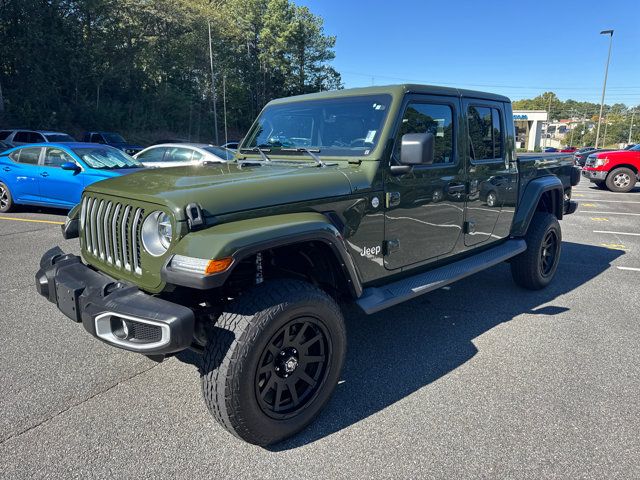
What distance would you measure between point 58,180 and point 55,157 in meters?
0.54

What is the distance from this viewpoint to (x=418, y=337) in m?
3.77

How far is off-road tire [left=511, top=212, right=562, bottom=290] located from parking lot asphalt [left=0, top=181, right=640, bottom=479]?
0.37 m

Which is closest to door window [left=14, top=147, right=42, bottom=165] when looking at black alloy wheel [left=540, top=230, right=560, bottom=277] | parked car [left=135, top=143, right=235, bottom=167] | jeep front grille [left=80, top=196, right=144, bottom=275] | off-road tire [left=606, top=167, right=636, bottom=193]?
parked car [left=135, top=143, right=235, bottom=167]

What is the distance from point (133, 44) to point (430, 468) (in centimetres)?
3322

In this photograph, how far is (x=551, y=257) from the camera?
5121 mm

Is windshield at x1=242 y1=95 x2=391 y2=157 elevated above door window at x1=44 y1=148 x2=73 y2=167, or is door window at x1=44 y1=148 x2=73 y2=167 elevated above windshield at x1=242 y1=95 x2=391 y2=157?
windshield at x1=242 y1=95 x2=391 y2=157

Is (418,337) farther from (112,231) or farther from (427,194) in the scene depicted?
(112,231)

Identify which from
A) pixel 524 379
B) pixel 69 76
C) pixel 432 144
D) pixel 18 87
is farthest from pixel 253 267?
pixel 69 76

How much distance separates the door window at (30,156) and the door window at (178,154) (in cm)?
265

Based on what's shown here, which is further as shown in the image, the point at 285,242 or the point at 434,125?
the point at 434,125

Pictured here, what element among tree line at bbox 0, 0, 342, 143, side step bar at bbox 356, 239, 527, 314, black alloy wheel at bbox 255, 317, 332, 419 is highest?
tree line at bbox 0, 0, 342, 143

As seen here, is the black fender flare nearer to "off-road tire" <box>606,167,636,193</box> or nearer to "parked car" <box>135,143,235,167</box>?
"parked car" <box>135,143,235,167</box>

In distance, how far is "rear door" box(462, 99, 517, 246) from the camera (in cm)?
387

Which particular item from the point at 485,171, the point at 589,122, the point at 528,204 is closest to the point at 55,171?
the point at 485,171
